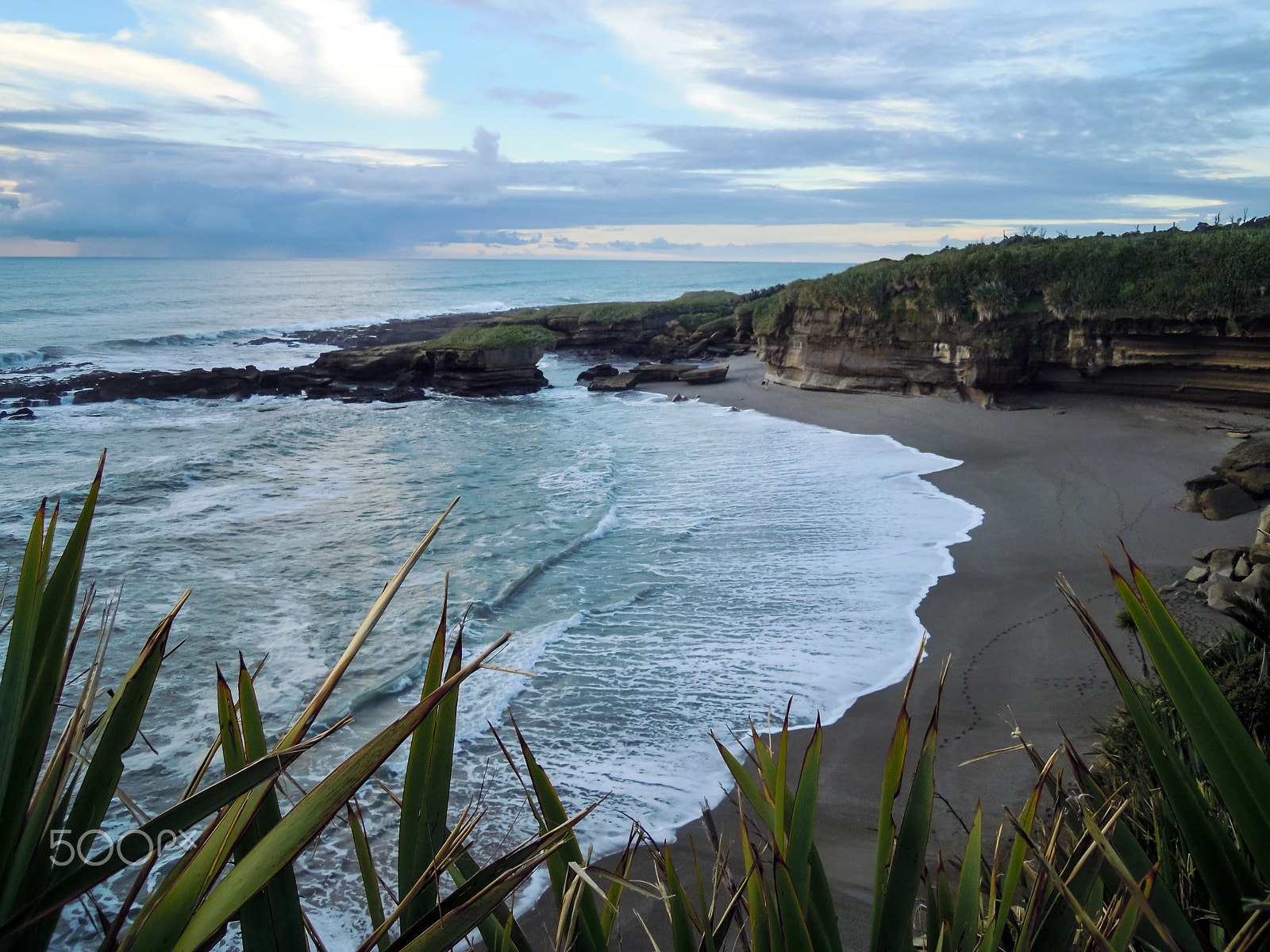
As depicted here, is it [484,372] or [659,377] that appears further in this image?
[659,377]

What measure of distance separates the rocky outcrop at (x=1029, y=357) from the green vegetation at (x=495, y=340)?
939 cm

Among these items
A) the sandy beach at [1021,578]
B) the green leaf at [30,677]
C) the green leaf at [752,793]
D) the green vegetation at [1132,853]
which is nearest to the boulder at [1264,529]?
the sandy beach at [1021,578]

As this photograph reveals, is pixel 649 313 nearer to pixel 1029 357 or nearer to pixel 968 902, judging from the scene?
pixel 1029 357

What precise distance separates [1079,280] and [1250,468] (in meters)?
7.93

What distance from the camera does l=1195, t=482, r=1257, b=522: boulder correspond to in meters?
10.0

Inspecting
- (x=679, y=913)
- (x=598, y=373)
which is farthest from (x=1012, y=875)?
(x=598, y=373)

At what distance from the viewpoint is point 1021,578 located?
9.04 metres

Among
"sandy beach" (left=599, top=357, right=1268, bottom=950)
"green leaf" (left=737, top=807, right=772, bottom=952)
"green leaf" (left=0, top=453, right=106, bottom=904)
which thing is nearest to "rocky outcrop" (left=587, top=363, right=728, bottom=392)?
"sandy beach" (left=599, top=357, right=1268, bottom=950)

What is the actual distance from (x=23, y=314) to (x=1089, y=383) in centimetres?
5732

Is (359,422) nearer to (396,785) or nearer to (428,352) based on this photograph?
(428,352)

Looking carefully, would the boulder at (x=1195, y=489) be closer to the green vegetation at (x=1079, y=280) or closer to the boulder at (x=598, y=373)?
the green vegetation at (x=1079, y=280)

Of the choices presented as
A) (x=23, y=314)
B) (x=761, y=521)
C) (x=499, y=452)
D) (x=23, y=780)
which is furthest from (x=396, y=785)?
(x=23, y=314)

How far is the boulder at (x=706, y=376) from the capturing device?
26.1 m

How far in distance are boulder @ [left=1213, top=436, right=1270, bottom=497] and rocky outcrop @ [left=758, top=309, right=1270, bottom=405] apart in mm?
4982
